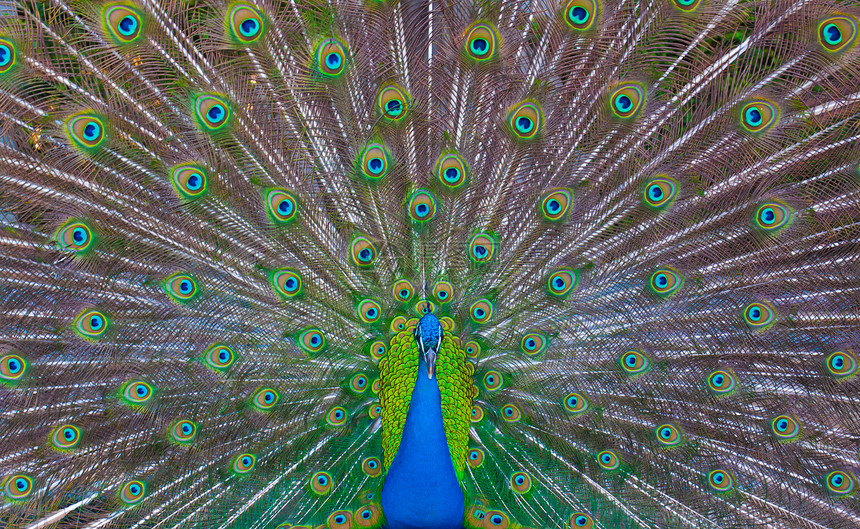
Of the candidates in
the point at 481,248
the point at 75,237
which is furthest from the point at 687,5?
the point at 75,237

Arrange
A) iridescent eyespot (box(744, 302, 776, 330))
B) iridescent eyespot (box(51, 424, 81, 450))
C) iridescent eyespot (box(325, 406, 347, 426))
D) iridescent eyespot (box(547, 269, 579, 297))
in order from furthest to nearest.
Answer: iridescent eyespot (box(325, 406, 347, 426))
iridescent eyespot (box(547, 269, 579, 297))
iridescent eyespot (box(744, 302, 776, 330))
iridescent eyespot (box(51, 424, 81, 450))

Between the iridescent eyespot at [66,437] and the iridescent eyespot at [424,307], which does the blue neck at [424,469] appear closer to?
the iridescent eyespot at [424,307]

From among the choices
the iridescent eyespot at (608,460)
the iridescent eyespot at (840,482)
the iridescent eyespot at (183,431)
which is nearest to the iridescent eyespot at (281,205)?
the iridescent eyespot at (183,431)

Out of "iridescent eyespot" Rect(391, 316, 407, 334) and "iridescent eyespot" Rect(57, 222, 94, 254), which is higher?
"iridescent eyespot" Rect(391, 316, 407, 334)

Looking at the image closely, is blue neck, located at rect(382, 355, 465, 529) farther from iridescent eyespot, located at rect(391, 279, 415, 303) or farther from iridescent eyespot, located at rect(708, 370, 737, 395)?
iridescent eyespot, located at rect(708, 370, 737, 395)

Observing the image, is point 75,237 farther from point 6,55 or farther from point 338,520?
point 338,520

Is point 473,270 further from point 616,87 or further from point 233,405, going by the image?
point 233,405

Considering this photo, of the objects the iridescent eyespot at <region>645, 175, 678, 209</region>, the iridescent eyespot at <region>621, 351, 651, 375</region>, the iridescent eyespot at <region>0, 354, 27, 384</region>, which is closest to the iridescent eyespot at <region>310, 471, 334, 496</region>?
the iridescent eyespot at <region>0, 354, 27, 384</region>
